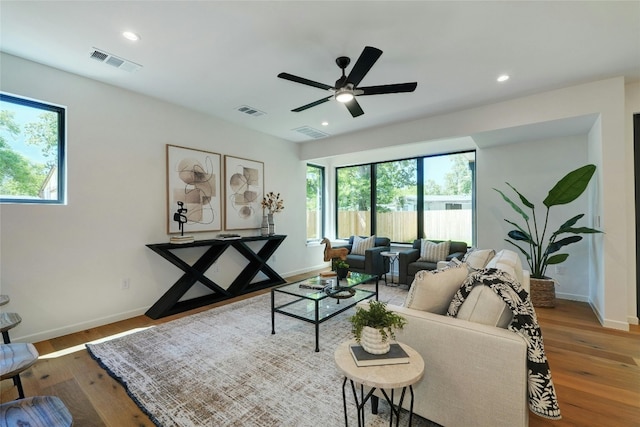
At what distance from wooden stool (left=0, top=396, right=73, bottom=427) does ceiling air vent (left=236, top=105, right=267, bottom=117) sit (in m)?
3.53

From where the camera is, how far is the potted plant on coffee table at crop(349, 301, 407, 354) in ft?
4.39

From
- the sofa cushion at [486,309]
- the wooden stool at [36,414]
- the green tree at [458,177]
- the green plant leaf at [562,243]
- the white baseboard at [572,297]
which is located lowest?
the white baseboard at [572,297]

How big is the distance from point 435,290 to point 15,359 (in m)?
2.45

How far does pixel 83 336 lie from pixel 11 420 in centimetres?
222

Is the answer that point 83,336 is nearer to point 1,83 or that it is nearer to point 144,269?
point 144,269

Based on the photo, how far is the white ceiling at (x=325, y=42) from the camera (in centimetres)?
201

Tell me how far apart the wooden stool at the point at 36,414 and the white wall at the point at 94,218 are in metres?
2.19

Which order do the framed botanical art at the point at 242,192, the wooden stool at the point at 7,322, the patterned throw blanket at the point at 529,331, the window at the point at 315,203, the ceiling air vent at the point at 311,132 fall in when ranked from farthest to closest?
the window at the point at 315,203 → the ceiling air vent at the point at 311,132 → the framed botanical art at the point at 242,192 → the wooden stool at the point at 7,322 → the patterned throw blanket at the point at 529,331

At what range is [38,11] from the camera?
2021 mm

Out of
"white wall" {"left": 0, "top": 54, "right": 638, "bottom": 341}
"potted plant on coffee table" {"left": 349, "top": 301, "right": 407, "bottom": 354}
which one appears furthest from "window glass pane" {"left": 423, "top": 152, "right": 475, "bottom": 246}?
"potted plant on coffee table" {"left": 349, "top": 301, "right": 407, "bottom": 354}

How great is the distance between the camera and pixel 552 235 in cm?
381

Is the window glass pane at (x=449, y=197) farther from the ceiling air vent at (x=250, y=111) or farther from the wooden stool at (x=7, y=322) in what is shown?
the wooden stool at (x=7, y=322)

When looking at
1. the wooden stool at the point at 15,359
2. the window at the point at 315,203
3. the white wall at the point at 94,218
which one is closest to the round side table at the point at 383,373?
the wooden stool at the point at 15,359

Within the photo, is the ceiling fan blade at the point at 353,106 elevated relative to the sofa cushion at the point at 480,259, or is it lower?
elevated
